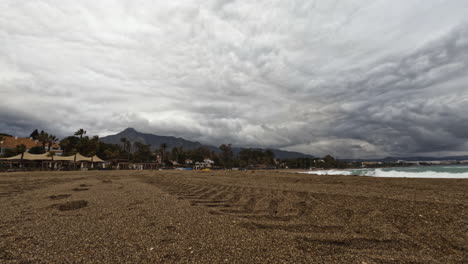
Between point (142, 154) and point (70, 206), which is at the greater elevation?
point (142, 154)

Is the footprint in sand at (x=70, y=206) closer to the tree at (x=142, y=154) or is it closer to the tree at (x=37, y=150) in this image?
the tree at (x=37, y=150)

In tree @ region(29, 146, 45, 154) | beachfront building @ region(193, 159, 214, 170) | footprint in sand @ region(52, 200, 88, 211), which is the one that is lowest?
beachfront building @ region(193, 159, 214, 170)

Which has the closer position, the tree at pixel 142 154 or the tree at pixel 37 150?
the tree at pixel 37 150

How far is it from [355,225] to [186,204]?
690 centimetres

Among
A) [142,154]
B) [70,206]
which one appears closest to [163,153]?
[142,154]

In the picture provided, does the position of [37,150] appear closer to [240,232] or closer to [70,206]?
[70,206]

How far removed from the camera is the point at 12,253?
5.07 m

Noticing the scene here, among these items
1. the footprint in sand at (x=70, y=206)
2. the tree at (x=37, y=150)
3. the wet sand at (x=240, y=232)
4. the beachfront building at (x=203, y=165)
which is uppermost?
the tree at (x=37, y=150)

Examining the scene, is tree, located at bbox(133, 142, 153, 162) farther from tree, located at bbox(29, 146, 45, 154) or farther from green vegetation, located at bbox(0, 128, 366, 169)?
tree, located at bbox(29, 146, 45, 154)

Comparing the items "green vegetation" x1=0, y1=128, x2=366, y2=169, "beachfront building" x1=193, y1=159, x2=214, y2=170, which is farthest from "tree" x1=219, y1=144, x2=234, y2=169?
"beachfront building" x1=193, y1=159, x2=214, y2=170

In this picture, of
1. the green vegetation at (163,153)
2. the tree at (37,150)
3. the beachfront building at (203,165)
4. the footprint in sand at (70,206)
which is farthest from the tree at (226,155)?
the footprint in sand at (70,206)

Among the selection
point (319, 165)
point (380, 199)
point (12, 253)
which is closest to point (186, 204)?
point (12, 253)

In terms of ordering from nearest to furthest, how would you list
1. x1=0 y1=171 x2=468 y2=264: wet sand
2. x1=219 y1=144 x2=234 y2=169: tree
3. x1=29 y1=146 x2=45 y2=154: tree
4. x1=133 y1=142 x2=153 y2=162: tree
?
x1=0 y1=171 x2=468 y2=264: wet sand, x1=29 y1=146 x2=45 y2=154: tree, x1=133 y1=142 x2=153 y2=162: tree, x1=219 y1=144 x2=234 y2=169: tree

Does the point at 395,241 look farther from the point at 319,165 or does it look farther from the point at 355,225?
the point at 319,165
